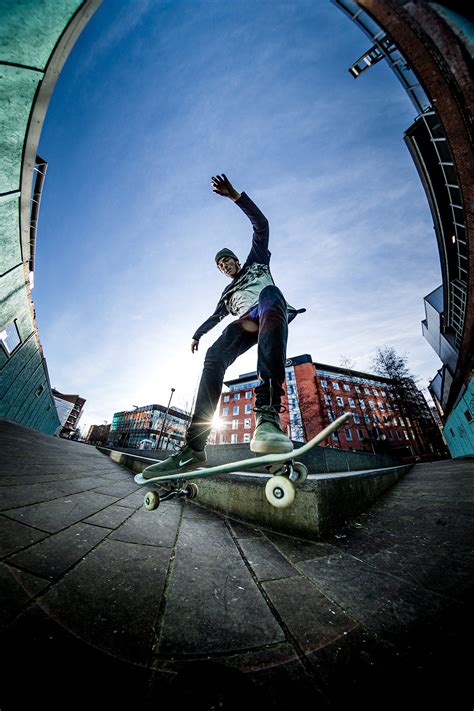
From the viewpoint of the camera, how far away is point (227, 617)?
1037 mm

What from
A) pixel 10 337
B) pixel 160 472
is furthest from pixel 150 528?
pixel 10 337

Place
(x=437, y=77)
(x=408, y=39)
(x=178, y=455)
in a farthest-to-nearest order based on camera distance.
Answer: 1. (x=408, y=39)
2. (x=437, y=77)
3. (x=178, y=455)

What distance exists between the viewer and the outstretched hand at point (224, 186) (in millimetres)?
2559

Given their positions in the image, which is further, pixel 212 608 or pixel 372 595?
pixel 372 595

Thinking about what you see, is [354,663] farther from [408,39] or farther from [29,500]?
[408,39]

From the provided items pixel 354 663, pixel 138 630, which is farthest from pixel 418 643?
pixel 138 630

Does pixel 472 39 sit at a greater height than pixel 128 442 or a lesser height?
greater

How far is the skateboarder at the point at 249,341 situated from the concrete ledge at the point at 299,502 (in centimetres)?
46

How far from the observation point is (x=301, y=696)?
2.30 ft

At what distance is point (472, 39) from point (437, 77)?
74.7 inches

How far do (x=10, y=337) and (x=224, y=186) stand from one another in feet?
39.5

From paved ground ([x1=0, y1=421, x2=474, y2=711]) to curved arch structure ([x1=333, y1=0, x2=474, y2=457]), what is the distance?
13.4 m

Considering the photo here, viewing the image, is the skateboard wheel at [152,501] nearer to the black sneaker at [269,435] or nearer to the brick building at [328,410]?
the black sneaker at [269,435]

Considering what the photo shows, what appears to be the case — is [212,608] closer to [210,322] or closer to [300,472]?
[300,472]
